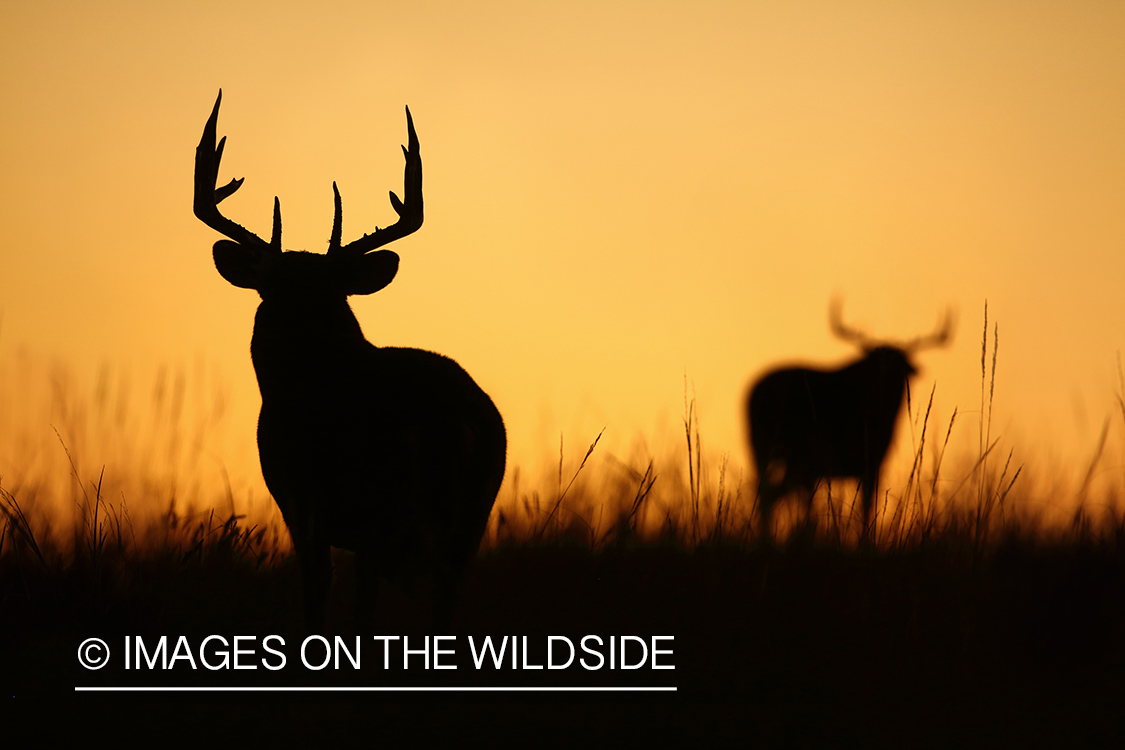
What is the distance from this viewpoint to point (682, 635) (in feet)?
12.7

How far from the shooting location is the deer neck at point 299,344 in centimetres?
405

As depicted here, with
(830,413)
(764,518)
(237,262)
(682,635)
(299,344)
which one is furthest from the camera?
(830,413)

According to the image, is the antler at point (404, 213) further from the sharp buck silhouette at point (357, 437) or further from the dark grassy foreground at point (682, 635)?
the dark grassy foreground at point (682, 635)

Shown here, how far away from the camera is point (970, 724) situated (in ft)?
10.5

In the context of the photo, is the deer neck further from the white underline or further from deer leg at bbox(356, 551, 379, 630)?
the white underline

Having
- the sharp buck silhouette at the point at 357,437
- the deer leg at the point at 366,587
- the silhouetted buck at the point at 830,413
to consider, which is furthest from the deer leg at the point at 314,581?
the silhouetted buck at the point at 830,413

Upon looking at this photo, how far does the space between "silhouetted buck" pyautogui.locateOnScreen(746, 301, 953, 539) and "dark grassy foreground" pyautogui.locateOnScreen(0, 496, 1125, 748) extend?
10.4 feet

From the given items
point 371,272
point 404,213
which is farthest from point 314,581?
point 404,213

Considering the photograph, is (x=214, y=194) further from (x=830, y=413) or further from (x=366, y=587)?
(x=830, y=413)

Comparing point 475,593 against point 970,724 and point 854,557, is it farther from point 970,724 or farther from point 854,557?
point 970,724

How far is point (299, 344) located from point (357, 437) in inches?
16.8

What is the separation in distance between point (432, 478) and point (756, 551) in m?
1.38

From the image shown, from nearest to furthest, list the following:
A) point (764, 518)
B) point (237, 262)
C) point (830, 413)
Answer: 1. point (237, 262)
2. point (764, 518)
3. point (830, 413)

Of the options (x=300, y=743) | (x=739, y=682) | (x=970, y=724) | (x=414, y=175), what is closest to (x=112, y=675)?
(x=300, y=743)
